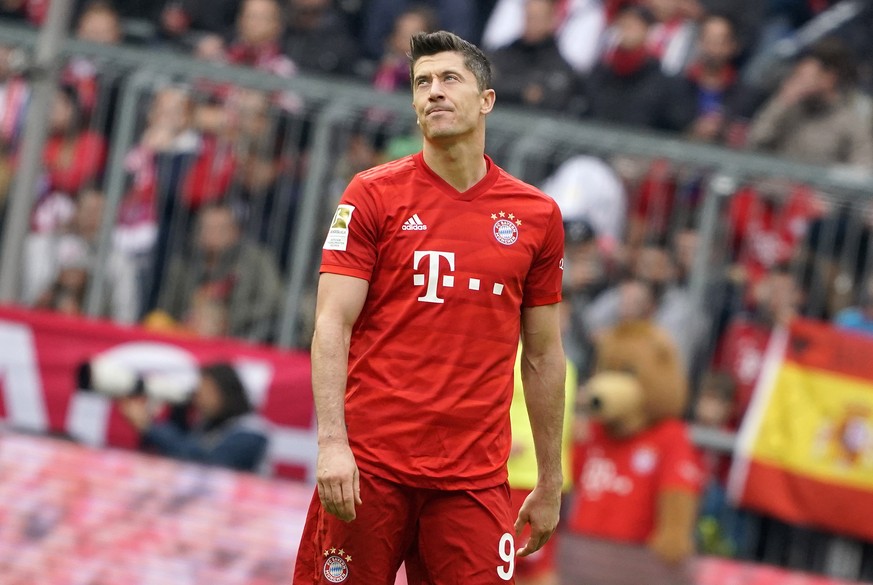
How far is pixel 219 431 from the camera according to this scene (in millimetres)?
10312

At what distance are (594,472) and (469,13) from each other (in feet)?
14.4

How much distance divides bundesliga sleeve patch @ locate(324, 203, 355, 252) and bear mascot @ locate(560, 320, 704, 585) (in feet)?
13.9

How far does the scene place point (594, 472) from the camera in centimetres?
966

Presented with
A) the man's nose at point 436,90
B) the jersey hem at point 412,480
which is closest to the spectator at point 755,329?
the jersey hem at point 412,480

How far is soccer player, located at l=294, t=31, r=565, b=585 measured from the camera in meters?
5.43

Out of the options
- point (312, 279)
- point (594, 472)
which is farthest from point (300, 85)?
→ point (594, 472)

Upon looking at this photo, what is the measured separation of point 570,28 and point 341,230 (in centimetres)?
721

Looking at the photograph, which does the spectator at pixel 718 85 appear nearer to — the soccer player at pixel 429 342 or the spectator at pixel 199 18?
the spectator at pixel 199 18

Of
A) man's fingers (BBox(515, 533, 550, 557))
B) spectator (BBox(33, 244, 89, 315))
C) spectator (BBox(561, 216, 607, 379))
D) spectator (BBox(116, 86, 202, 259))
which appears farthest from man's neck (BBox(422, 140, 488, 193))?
spectator (BBox(33, 244, 89, 315))

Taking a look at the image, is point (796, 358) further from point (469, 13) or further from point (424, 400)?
point (424, 400)

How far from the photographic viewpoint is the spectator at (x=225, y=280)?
1051 cm

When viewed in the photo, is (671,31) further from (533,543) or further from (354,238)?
(354,238)

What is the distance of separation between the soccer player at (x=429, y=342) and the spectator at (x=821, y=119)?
5.86 meters

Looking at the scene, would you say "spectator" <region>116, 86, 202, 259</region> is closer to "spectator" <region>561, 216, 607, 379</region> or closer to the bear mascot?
"spectator" <region>561, 216, 607, 379</region>
